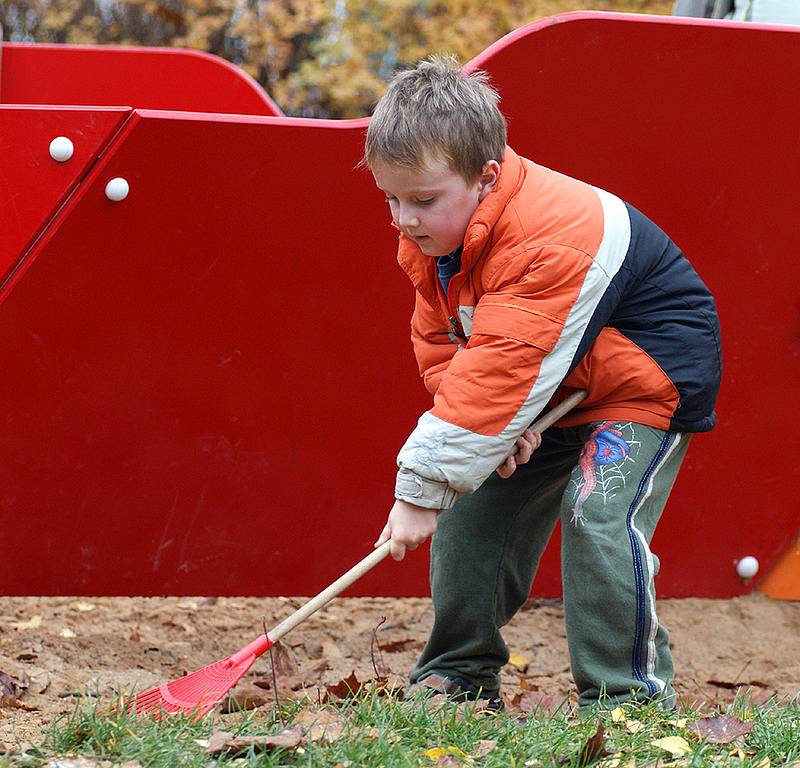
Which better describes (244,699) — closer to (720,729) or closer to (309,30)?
(720,729)

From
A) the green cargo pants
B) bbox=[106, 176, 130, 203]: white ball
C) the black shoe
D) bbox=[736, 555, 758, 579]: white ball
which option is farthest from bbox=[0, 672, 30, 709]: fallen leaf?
bbox=[736, 555, 758, 579]: white ball

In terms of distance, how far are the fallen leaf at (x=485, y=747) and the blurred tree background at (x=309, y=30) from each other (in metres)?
6.57

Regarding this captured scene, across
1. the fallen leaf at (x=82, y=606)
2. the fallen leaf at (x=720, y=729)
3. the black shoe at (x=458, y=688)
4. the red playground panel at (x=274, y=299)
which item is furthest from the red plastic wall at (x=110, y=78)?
the fallen leaf at (x=720, y=729)

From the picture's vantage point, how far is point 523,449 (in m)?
2.33

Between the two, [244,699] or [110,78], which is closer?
[244,699]

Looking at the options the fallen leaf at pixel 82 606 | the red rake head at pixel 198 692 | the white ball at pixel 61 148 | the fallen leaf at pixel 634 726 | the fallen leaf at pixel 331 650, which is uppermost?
the white ball at pixel 61 148

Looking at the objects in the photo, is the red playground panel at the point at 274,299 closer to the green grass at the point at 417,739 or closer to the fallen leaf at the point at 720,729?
the green grass at the point at 417,739

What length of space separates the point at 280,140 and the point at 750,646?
2021 millimetres

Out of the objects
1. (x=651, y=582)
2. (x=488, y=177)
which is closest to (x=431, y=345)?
(x=488, y=177)

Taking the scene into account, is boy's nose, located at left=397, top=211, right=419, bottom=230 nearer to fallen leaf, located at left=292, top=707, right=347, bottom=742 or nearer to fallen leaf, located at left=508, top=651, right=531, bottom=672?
fallen leaf, located at left=292, top=707, right=347, bottom=742

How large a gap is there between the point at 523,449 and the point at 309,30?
278 inches

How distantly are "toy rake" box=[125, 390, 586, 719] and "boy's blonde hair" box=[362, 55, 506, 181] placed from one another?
0.51m

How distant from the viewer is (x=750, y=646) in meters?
3.49

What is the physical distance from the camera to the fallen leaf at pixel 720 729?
218cm
